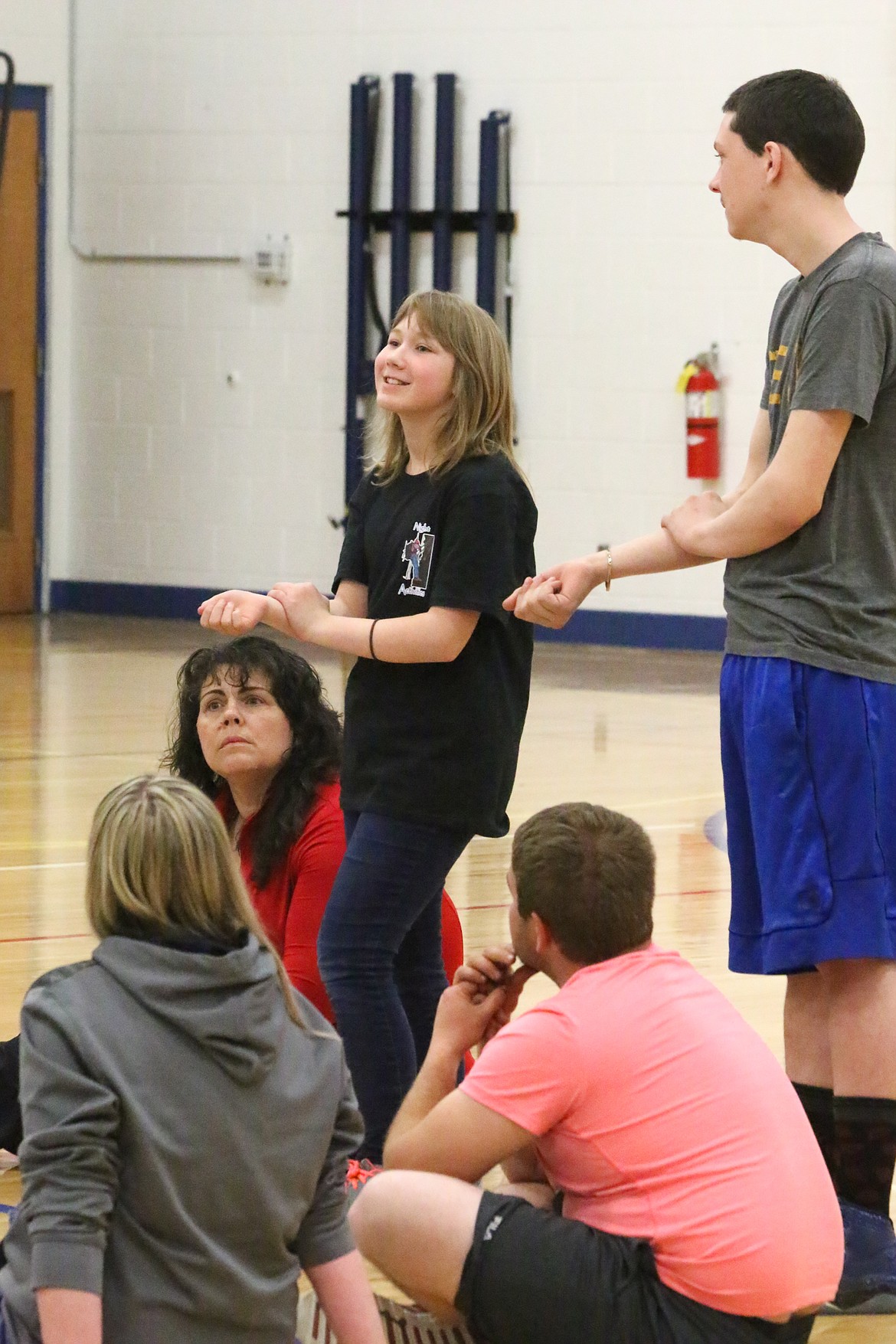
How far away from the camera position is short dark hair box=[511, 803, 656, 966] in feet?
6.49

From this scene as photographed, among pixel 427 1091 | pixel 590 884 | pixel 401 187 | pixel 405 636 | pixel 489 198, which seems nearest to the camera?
pixel 590 884

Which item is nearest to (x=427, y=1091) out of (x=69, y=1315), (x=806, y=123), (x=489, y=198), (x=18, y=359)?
(x=69, y=1315)

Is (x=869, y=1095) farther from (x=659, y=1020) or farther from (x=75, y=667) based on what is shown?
(x=75, y=667)

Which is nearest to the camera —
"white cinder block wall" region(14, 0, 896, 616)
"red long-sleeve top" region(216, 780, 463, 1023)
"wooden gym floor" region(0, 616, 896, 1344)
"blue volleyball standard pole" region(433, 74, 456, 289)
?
"red long-sleeve top" region(216, 780, 463, 1023)

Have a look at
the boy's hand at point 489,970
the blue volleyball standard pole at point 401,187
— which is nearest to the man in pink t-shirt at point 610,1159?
the boy's hand at point 489,970

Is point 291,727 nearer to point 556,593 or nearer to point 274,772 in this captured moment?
point 274,772

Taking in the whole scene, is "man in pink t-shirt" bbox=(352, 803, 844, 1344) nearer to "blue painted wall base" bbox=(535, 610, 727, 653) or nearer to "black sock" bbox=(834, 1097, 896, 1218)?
"black sock" bbox=(834, 1097, 896, 1218)

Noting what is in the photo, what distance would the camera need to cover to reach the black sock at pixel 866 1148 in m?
2.31

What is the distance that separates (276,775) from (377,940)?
1.31 ft

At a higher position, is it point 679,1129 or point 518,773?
point 679,1129

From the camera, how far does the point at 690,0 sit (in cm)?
903

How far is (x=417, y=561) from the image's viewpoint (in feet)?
8.66

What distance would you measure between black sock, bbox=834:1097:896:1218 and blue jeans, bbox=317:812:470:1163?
61 cm

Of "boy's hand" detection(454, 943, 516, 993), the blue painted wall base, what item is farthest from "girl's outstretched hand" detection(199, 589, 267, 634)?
the blue painted wall base
